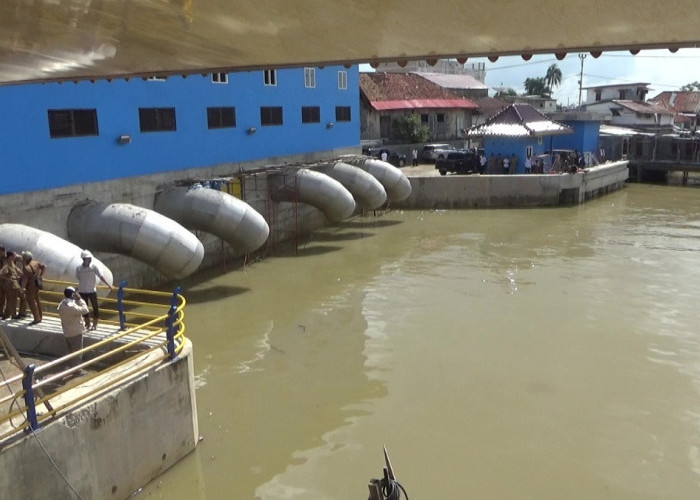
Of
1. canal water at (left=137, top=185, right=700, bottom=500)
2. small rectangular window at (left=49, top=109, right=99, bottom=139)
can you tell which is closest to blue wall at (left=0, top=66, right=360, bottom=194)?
small rectangular window at (left=49, top=109, right=99, bottom=139)

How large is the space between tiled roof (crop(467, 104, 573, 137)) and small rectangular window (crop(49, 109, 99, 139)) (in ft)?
63.6

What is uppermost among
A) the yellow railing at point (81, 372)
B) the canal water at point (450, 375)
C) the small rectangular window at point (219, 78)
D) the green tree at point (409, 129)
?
the small rectangular window at point (219, 78)

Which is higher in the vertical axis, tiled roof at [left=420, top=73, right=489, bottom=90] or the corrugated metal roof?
tiled roof at [left=420, top=73, right=489, bottom=90]

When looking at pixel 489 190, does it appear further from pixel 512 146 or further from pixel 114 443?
pixel 114 443

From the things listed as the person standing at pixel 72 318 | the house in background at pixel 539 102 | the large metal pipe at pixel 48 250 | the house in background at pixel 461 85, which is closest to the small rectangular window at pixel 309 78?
the large metal pipe at pixel 48 250

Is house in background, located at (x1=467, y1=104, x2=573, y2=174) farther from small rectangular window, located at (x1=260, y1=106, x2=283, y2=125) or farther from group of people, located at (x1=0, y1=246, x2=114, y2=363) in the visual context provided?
group of people, located at (x1=0, y1=246, x2=114, y2=363)

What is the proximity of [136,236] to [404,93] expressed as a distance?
3049 centimetres

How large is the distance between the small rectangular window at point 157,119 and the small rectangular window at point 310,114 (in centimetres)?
667

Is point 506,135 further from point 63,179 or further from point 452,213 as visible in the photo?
point 63,179

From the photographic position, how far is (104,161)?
1428 centimetres

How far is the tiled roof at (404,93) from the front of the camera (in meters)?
38.3

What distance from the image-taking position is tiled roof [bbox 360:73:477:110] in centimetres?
3828

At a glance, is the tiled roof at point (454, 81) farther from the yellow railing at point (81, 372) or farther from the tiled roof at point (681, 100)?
the yellow railing at point (81, 372)

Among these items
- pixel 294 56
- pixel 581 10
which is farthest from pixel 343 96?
pixel 581 10
